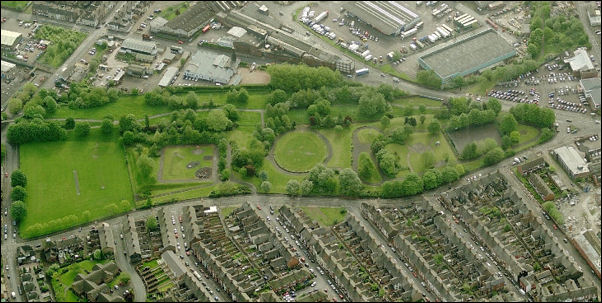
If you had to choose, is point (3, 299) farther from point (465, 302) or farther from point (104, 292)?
point (465, 302)

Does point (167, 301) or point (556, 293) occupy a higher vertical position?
point (556, 293)

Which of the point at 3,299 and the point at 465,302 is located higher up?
the point at 465,302

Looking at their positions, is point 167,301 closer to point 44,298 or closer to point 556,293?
point 44,298

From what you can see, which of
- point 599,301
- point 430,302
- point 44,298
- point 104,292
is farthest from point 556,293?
point 44,298

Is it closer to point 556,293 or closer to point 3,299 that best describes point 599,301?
point 556,293

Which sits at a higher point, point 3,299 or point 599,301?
point 599,301

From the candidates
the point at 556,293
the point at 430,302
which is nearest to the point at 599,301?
the point at 556,293

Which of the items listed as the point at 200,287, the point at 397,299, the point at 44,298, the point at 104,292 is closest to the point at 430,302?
the point at 397,299
